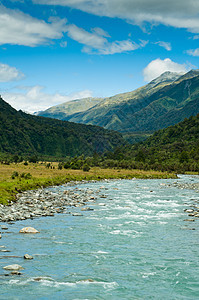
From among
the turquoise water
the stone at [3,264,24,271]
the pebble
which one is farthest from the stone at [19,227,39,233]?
the stone at [3,264,24,271]

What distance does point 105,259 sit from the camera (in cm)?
1806

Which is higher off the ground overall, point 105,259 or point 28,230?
point 28,230

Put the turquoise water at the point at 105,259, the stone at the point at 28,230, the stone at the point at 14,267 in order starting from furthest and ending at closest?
the stone at the point at 28,230, the stone at the point at 14,267, the turquoise water at the point at 105,259

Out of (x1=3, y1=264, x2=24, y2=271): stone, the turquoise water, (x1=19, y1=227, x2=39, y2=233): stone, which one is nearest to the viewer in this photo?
the turquoise water

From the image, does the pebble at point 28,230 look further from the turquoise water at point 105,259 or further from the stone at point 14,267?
the stone at point 14,267

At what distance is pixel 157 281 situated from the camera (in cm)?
1502

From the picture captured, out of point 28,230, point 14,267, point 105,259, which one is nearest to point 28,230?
point 28,230

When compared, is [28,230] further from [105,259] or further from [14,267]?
[105,259]

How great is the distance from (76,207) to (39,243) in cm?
1631

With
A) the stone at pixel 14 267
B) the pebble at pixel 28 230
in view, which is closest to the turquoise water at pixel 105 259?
the stone at pixel 14 267

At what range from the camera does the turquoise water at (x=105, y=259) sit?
1381cm

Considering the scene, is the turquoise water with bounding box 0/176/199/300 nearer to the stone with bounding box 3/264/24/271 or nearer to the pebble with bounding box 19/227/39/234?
the stone with bounding box 3/264/24/271

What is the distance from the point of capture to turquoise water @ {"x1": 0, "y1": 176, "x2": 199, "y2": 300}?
45.3ft

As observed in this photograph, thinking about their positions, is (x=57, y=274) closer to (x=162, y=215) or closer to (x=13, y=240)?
(x=13, y=240)
